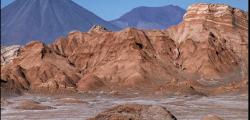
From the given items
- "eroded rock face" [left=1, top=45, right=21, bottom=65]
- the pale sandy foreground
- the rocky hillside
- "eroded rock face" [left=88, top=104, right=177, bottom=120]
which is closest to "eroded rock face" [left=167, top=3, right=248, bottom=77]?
the rocky hillside

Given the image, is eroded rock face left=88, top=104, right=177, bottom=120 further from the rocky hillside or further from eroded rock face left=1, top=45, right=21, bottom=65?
eroded rock face left=1, top=45, right=21, bottom=65

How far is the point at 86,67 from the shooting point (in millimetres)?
104750

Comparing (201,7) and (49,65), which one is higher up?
(201,7)

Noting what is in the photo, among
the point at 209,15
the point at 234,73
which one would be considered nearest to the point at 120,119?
the point at 234,73

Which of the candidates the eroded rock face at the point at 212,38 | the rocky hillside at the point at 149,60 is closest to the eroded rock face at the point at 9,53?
the rocky hillside at the point at 149,60

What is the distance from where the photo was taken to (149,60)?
329 ft

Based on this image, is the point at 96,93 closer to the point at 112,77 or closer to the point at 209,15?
the point at 112,77

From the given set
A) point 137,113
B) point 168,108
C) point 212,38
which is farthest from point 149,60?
point 137,113

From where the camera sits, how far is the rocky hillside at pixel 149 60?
302ft

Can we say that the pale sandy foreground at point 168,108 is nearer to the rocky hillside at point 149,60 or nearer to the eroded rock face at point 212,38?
the rocky hillside at point 149,60

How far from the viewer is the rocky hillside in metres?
92.1

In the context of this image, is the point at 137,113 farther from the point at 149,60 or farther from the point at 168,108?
the point at 149,60

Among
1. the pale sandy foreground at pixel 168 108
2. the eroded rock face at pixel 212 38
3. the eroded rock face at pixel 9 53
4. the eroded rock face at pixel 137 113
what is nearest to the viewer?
the eroded rock face at pixel 137 113

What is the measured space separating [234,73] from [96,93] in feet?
89.3
